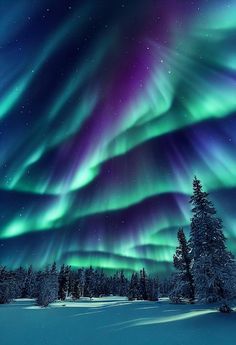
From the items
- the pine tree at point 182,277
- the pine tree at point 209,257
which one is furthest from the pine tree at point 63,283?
the pine tree at point 209,257

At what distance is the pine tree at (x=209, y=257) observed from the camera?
18.5 meters

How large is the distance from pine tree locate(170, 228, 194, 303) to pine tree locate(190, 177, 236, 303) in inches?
611

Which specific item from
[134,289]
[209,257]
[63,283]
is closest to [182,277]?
[209,257]

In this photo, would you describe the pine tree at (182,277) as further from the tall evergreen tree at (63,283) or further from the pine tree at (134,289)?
the pine tree at (134,289)

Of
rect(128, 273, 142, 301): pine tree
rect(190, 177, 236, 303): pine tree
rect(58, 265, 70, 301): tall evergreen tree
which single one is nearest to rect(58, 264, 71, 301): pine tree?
rect(58, 265, 70, 301): tall evergreen tree

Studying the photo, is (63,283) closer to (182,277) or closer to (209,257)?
(182,277)

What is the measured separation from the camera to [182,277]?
36.4 meters

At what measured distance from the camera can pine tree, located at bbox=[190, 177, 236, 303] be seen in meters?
18.5

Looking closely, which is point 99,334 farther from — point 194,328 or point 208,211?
point 208,211

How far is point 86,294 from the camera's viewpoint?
10969cm

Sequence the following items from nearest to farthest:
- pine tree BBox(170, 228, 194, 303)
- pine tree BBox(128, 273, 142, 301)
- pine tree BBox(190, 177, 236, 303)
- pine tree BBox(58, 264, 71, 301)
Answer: pine tree BBox(190, 177, 236, 303) → pine tree BBox(170, 228, 194, 303) → pine tree BBox(58, 264, 71, 301) → pine tree BBox(128, 273, 142, 301)

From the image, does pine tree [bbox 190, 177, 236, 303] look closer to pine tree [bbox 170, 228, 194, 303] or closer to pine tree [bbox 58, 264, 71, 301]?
pine tree [bbox 170, 228, 194, 303]

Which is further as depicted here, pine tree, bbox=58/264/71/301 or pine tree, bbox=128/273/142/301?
pine tree, bbox=128/273/142/301

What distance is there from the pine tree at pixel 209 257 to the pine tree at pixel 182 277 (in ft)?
50.9
